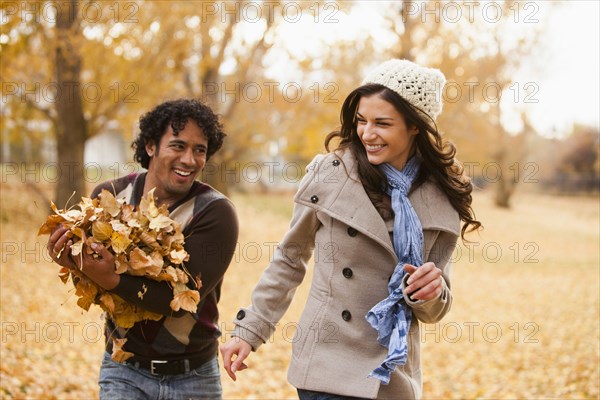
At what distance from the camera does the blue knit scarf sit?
8.04 feet

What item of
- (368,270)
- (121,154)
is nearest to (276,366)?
(368,270)

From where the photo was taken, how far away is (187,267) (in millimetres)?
2836

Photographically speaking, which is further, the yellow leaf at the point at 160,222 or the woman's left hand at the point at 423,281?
the yellow leaf at the point at 160,222

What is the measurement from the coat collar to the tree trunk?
987 centimetres

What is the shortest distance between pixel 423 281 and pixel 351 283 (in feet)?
1.09

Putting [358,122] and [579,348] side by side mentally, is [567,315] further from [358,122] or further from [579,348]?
[358,122]

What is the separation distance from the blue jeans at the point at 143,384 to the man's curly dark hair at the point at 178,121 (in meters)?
1.06

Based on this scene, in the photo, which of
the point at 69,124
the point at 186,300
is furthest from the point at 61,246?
the point at 69,124

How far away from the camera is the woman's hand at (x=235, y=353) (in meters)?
2.69

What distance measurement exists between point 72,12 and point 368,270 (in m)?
10.1

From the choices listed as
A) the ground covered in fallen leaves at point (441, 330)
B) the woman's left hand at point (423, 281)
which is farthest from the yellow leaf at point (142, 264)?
the woman's left hand at point (423, 281)

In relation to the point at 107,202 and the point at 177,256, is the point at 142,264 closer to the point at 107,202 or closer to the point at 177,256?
the point at 177,256

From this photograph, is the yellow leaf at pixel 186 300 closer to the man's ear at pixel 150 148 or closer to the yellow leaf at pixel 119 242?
the yellow leaf at pixel 119 242

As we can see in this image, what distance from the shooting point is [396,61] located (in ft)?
8.75
